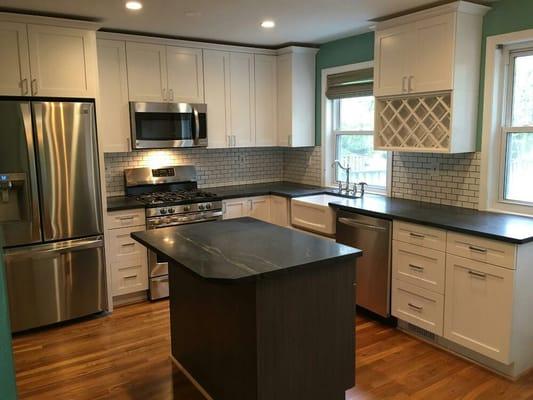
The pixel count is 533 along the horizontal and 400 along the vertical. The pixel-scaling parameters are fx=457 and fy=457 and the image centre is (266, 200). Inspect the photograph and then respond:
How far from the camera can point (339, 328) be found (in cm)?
252

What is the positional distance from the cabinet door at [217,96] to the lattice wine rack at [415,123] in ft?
5.51

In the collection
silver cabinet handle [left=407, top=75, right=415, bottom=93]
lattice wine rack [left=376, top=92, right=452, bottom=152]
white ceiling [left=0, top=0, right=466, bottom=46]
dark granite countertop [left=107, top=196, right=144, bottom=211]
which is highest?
white ceiling [left=0, top=0, right=466, bottom=46]

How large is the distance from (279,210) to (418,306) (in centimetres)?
188

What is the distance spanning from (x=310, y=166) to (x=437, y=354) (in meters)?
2.67

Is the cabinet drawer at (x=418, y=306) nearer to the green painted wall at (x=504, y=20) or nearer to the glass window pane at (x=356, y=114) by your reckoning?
the green painted wall at (x=504, y=20)

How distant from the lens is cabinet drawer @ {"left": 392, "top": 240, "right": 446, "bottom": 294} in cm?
325

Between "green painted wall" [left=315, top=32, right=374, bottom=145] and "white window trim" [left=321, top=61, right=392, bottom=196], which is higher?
"green painted wall" [left=315, top=32, right=374, bottom=145]

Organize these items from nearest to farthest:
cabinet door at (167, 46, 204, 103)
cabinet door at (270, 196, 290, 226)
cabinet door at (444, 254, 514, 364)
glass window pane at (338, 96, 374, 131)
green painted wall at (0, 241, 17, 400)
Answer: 1. green painted wall at (0, 241, 17, 400)
2. cabinet door at (444, 254, 514, 364)
3. cabinet door at (167, 46, 204, 103)
4. glass window pane at (338, 96, 374, 131)
5. cabinet door at (270, 196, 290, 226)

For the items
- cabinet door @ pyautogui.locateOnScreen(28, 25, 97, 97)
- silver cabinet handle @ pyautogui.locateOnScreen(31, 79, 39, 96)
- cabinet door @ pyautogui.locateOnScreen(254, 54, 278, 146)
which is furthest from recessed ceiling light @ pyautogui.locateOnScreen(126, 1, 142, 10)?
cabinet door @ pyautogui.locateOnScreen(254, 54, 278, 146)

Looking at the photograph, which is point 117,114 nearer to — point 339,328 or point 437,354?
point 339,328

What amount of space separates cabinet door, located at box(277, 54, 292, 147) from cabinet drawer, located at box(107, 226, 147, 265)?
6.41 ft

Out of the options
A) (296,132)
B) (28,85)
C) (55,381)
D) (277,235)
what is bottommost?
(55,381)

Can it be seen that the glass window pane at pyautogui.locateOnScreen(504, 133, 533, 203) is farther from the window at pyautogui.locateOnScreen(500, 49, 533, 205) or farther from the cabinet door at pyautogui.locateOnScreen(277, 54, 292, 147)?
the cabinet door at pyautogui.locateOnScreen(277, 54, 292, 147)

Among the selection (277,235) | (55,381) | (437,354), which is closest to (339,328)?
(277,235)
